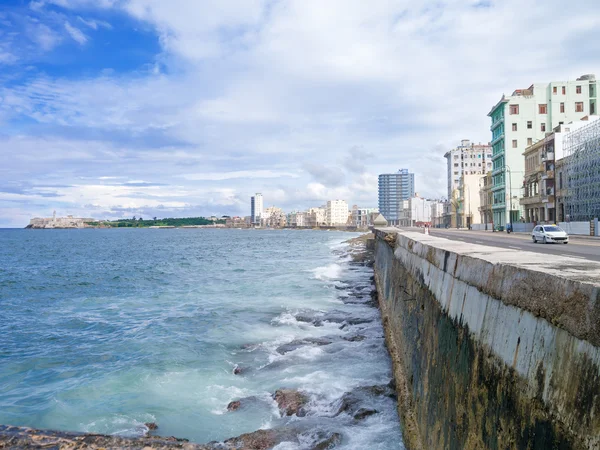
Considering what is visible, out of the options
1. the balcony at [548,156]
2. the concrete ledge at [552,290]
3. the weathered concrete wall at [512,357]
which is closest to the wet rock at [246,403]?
the weathered concrete wall at [512,357]

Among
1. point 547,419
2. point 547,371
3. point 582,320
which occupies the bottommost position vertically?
point 547,419

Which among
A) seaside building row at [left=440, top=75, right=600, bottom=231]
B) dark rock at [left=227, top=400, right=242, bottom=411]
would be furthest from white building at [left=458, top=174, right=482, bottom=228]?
dark rock at [left=227, top=400, right=242, bottom=411]

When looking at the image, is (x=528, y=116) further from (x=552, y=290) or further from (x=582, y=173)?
(x=552, y=290)

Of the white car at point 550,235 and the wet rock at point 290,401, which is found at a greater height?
the white car at point 550,235

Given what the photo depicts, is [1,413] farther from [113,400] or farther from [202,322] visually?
[202,322]

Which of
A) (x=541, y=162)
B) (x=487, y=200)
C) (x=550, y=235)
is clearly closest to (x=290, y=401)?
(x=550, y=235)

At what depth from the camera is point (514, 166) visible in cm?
6531

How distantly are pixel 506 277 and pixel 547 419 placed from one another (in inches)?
55.0

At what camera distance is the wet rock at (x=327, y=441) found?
7.71m

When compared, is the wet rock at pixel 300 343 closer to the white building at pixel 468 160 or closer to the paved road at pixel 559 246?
the paved road at pixel 559 246

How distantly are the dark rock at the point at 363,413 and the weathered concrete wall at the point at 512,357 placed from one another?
2.05 meters

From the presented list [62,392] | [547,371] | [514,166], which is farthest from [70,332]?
[514,166]

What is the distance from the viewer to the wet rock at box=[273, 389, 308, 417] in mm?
9445

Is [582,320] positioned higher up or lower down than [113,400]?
higher up
